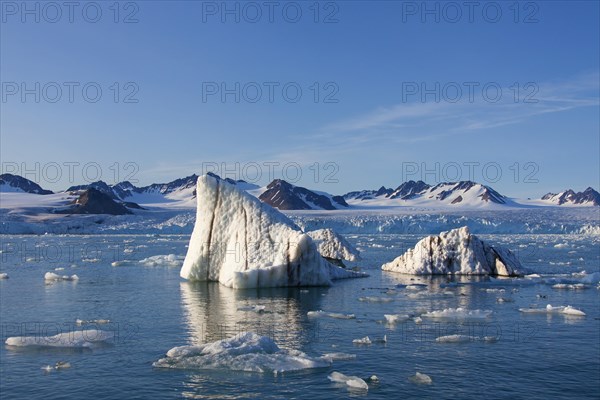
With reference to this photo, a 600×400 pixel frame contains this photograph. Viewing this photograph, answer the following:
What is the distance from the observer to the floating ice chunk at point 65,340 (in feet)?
44.7

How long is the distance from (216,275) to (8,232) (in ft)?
297

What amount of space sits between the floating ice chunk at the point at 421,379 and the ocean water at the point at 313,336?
0.44 ft

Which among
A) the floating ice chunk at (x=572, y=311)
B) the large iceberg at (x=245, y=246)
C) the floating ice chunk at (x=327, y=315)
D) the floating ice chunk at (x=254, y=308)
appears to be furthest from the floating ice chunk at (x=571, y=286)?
the floating ice chunk at (x=254, y=308)

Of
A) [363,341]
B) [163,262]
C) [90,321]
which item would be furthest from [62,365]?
[163,262]

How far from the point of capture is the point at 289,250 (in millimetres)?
24094

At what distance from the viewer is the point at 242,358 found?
12.0m

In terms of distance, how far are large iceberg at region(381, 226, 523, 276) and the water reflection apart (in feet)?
27.9

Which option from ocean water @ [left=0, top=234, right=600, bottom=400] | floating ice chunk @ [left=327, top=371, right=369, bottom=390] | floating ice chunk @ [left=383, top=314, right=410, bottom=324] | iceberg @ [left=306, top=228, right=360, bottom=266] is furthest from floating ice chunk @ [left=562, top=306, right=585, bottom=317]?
iceberg @ [left=306, top=228, right=360, bottom=266]

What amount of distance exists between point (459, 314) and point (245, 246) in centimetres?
1011

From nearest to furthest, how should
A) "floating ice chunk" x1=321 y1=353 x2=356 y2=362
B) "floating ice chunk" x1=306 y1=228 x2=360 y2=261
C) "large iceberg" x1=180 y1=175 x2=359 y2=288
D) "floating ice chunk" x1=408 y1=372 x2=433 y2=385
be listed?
"floating ice chunk" x1=408 y1=372 x2=433 y2=385, "floating ice chunk" x1=321 y1=353 x2=356 y2=362, "large iceberg" x1=180 y1=175 x2=359 y2=288, "floating ice chunk" x1=306 y1=228 x2=360 y2=261

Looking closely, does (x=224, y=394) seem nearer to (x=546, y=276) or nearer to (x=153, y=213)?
(x=546, y=276)

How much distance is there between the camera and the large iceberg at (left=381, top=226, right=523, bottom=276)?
98.7 ft

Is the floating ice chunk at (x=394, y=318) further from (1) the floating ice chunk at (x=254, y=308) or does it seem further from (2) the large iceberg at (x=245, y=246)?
(2) the large iceberg at (x=245, y=246)

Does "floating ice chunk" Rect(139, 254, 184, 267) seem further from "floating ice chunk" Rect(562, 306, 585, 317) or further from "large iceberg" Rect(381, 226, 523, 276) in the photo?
"floating ice chunk" Rect(562, 306, 585, 317)
